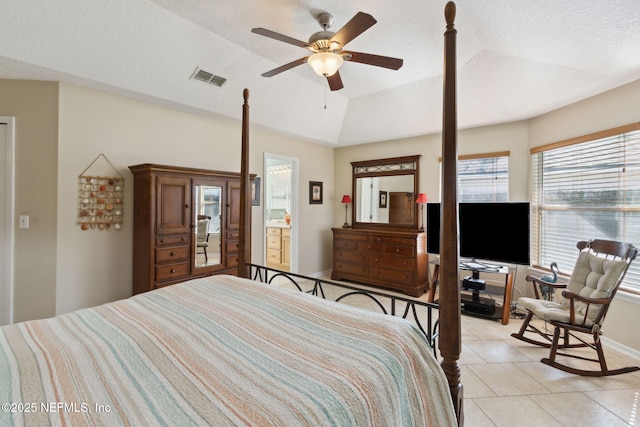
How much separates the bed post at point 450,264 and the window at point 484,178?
119 inches

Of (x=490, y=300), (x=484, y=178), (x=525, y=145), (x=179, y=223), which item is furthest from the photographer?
(x=484, y=178)

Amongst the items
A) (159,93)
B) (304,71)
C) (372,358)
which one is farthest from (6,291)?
(304,71)

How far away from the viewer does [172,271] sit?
3.07 metres

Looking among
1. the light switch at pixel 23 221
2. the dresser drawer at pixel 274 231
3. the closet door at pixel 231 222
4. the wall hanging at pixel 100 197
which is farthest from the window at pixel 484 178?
the light switch at pixel 23 221

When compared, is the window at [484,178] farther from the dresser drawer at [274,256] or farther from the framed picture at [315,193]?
the dresser drawer at [274,256]

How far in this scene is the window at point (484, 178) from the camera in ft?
13.3

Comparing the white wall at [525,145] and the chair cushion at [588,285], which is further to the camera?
the white wall at [525,145]

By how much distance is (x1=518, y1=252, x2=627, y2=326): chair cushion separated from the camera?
93.8 inches

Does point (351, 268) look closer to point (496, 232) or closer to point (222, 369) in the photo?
point (496, 232)

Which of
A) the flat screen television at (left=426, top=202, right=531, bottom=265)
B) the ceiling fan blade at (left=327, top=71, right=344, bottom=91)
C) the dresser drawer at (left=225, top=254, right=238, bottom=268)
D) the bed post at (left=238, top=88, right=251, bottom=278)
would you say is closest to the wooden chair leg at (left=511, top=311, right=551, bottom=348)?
the flat screen television at (left=426, top=202, right=531, bottom=265)

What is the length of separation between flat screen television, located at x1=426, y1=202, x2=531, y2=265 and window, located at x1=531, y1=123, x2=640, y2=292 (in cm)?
49

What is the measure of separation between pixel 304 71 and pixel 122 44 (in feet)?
5.78

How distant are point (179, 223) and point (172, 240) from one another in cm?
19

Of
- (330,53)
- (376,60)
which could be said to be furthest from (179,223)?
(376,60)
